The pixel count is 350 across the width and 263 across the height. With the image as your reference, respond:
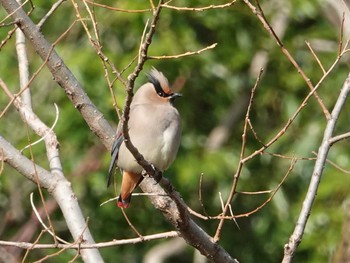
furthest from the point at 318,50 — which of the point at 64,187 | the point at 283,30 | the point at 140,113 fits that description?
the point at 64,187

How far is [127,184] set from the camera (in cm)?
513

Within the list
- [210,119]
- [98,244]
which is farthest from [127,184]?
[210,119]

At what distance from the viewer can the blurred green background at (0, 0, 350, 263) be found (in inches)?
327

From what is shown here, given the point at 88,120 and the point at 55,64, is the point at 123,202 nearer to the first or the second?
the point at 88,120

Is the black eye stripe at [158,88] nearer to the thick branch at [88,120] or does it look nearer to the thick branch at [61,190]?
the thick branch at [88,120]

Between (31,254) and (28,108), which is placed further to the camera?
(31,254)

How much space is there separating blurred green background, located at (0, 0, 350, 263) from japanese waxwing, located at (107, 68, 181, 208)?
2406mm

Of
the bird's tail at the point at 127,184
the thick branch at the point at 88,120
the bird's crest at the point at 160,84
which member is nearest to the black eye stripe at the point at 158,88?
the bird's crest at the point at 160,84

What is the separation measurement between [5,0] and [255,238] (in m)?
5.86

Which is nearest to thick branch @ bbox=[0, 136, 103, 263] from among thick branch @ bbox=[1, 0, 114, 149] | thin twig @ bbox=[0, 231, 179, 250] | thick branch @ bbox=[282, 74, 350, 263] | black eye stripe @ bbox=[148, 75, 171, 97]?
thick branch @ bbox=[1, 0, 114, 149]

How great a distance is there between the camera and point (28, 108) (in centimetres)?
487

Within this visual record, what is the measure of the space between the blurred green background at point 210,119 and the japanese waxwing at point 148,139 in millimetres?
2406

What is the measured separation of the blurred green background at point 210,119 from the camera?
8.30 m

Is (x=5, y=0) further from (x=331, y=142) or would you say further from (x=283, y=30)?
(x=283, y=30)
